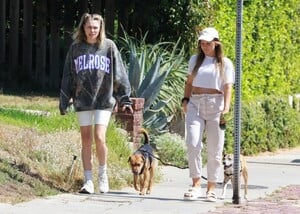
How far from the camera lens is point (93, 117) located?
10.4 metres

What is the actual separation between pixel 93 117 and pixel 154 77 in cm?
428

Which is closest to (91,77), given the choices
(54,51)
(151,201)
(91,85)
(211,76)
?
(91,85)

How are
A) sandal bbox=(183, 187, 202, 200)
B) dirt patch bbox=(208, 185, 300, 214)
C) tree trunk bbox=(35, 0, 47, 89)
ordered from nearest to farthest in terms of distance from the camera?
dirt patch bbox=(208, 185, 300, 214)
sandal bbox=(183, 187, 202, 200)
tree trunk bbox=(35, 0, 47, 89)

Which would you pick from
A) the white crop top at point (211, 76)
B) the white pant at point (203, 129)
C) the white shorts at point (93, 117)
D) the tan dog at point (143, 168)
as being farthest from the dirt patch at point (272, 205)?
the white shorts at point (93, 117)

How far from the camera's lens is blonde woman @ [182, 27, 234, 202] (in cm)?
1043

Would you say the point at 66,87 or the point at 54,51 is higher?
the point at 54,51

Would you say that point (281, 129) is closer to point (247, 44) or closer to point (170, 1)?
point (247, 44)

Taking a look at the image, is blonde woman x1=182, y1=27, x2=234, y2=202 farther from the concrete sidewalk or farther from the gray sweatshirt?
the gray sweatshirt

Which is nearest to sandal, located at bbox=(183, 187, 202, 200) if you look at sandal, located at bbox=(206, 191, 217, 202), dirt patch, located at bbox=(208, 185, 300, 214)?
sandal, located at bbox=(206, 191, 217, 202)

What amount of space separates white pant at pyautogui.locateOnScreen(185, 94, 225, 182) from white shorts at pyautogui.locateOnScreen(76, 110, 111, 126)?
95 cm

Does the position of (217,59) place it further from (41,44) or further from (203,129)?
(41,44)

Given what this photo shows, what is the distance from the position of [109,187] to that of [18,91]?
625 centimetres

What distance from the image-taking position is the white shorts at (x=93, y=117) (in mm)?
10406

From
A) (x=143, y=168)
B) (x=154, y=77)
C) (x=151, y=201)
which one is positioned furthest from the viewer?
(x=154, y=77)
